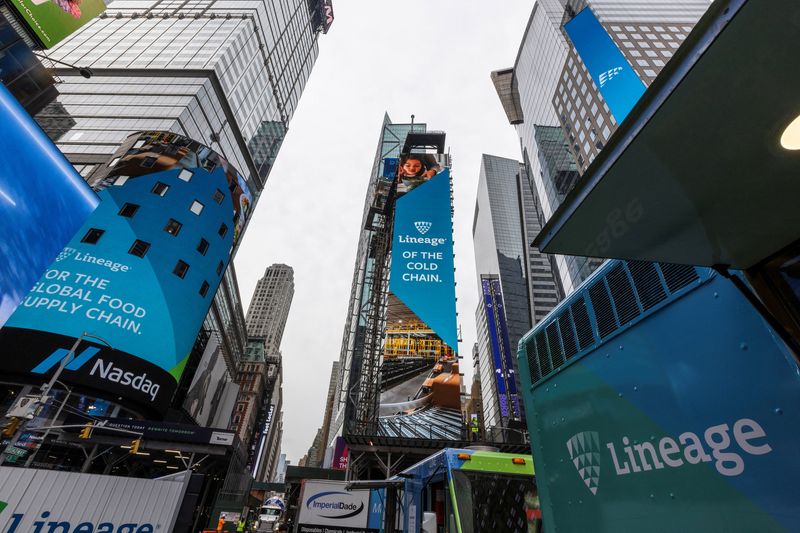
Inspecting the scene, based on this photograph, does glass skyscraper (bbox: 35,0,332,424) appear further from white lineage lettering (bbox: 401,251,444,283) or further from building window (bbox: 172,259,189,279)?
white lineage lettering (bbox: 401,251,444,283)

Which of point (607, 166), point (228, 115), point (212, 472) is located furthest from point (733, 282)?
point (228, 115)

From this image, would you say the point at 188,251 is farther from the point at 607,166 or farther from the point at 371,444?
the point at 607,166

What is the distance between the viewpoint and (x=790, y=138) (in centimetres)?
161

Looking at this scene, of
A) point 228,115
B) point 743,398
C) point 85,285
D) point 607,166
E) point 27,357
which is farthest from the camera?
point 228,115

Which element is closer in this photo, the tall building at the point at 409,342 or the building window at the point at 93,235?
the tall building at the point at 409,342

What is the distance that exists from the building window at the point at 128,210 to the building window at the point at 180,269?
4.37 m

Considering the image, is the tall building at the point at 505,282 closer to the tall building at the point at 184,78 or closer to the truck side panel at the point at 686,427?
the tall building at the point at 184,78

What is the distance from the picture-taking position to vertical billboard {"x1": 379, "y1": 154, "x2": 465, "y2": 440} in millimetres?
21797

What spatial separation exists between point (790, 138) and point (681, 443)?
2.14 meters

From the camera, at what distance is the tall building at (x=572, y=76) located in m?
55.2

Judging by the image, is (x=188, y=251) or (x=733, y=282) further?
(x=188, y=251)

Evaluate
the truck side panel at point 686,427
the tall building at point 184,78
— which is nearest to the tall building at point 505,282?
the tall building at point 184,78

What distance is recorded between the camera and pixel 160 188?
2709cm

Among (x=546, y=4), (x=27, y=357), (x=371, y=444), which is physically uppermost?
(x=546, y=4)
